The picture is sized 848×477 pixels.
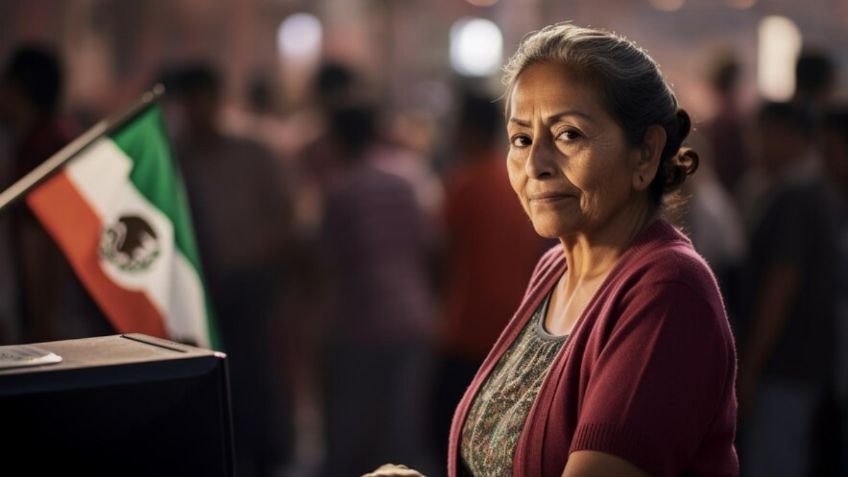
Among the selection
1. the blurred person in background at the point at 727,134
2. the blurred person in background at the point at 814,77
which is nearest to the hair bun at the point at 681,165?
the blurred person in background at the point at 814,77

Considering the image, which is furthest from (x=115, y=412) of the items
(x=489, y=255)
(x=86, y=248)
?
(x=489, y=255)

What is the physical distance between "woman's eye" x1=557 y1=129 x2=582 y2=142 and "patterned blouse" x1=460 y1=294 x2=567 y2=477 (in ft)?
1.18

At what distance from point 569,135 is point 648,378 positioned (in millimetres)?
464

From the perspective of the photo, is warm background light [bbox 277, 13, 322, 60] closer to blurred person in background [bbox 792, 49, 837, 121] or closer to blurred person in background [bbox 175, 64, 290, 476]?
blurred person in background [bbox 175, 64, 290, 476]

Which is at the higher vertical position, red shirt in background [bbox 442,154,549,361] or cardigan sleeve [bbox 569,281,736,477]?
cardigan sleeve [bbox 569,281,736,477]

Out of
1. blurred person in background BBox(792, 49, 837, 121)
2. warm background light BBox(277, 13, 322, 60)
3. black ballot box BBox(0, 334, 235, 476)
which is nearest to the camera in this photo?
black ballot box BBox(0, 334, 235, 476)

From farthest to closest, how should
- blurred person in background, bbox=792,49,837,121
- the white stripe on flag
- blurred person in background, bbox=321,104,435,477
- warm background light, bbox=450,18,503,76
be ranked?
warm background light, bbox=450,18,503,76
blurred person in background, bbox=792,49,837,121
blurred person in background, bbox=321,104,435,477
the white stripe on flag

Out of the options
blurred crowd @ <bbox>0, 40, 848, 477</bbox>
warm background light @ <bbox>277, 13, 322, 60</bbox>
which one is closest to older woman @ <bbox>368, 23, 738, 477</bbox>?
blurred crowd @ <bbox>0, 40, 848, 477</bbox>

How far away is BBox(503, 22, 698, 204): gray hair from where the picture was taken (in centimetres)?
267

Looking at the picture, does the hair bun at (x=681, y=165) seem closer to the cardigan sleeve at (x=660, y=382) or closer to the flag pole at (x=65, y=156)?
the cardigan sleeve at (x=660, y=382)

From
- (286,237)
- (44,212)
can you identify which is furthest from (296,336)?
(44,212)

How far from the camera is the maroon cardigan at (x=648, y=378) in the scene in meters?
Result: 2.45

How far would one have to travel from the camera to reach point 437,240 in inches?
330

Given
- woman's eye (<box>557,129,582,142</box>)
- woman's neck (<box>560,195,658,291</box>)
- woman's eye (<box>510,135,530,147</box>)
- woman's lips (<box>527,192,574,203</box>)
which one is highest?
woman's eye (<box>557,129,582,142</box>)
